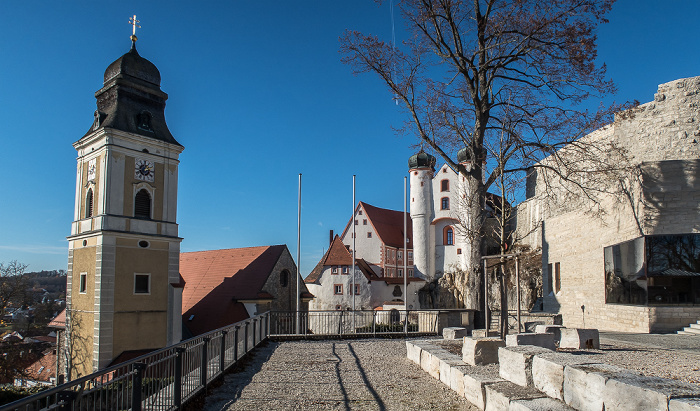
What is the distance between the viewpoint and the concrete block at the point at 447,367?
7.68 metres

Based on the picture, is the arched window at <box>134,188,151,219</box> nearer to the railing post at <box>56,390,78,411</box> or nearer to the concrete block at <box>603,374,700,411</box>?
the railing post at <box>56,390,78,411</box>

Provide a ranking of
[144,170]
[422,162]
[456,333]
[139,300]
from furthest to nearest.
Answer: [422,162] < [144,170] < [139,300] < [456,333]

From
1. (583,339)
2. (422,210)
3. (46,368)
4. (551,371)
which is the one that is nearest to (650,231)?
(583,339)

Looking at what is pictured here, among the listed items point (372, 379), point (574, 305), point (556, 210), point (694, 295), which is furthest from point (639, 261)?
point (372, 379)

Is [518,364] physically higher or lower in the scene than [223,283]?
higher

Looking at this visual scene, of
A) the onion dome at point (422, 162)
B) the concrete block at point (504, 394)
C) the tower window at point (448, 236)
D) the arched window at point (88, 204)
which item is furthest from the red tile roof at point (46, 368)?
the onion dome at point (422, 162)

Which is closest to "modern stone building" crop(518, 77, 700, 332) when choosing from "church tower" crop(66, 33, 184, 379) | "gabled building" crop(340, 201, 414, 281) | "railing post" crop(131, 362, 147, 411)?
"railing post" crop(131, 362, 147, 411)

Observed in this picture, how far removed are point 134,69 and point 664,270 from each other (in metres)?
27.7

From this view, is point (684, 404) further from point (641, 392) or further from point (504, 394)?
point (504, 394)

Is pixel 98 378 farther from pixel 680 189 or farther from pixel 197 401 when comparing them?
pixel 680 189

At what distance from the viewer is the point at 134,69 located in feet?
94.4

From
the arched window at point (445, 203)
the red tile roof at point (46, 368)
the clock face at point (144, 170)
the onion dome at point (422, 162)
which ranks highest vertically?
the onion dome at point (422, 162)

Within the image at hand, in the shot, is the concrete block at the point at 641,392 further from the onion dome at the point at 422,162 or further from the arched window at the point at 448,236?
the onion dome at the point at 422,162

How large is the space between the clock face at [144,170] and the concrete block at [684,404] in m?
27.8
